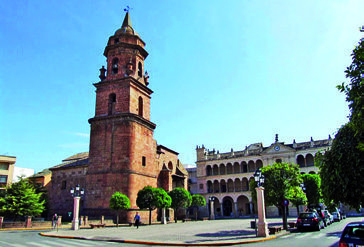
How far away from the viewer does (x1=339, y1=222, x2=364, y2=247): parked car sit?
7.26 m

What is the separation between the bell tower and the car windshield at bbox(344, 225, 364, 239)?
2385 centimetres

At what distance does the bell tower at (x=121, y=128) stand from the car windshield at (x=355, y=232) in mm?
23848

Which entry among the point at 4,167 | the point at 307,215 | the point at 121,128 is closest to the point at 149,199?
the point at 121,128

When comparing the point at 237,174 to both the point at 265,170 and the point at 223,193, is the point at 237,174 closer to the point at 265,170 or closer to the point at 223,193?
the point at 223,193

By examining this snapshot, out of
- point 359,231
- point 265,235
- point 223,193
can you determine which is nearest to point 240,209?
point 223,193

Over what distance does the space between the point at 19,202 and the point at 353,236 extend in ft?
101

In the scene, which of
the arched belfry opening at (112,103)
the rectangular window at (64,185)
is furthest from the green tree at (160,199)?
the rectangular window at (64,185)

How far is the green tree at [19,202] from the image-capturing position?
2864 centimetres

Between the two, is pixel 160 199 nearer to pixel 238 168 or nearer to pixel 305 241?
pixel 305 241

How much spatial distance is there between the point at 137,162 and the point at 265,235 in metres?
18.7

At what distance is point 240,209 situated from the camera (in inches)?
2143

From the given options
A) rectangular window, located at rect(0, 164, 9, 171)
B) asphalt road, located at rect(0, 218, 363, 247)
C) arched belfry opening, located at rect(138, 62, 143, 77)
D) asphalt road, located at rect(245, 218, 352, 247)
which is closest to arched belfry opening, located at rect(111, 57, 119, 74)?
arched belfry opening, located at rect(138, 62, 143, 77)

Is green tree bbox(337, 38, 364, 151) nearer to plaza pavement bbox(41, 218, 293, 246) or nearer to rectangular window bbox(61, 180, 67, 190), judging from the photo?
plaza pavement bbox(41, 218, 293, 246)

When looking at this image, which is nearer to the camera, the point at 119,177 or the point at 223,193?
the point at 119,177
